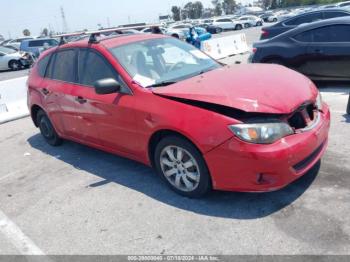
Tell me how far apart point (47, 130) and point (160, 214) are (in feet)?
10.8

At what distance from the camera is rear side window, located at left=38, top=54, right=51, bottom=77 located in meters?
5.80

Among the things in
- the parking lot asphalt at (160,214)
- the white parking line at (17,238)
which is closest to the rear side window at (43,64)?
the parking lot asphalt at (160,214)

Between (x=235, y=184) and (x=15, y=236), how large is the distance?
226 cm

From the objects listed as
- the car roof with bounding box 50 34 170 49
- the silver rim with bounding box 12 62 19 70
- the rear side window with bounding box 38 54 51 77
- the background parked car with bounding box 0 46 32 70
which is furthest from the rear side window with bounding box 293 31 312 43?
the silver rim with bounding box 12 62 19 70

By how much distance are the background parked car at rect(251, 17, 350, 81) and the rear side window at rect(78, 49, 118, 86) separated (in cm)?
466

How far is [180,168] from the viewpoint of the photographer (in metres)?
3.79

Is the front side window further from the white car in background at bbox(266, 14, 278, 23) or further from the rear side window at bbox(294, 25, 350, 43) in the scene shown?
the white car in background at bbox(266, 14, 278, 23)

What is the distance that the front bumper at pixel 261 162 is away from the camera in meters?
3.15

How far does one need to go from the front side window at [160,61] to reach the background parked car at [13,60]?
1799 centimetres

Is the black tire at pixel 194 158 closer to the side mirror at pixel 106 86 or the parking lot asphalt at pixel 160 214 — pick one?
the parking lot asphalt at pixel 160 214

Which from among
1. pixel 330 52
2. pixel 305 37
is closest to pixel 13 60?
pixel 305 37

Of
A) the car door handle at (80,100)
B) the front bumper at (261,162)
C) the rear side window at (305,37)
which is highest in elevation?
the rear side window at (305,37)

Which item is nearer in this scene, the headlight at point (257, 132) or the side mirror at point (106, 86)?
the headlight at point (257, 132)

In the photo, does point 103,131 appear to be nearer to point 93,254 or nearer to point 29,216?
point 29,216
